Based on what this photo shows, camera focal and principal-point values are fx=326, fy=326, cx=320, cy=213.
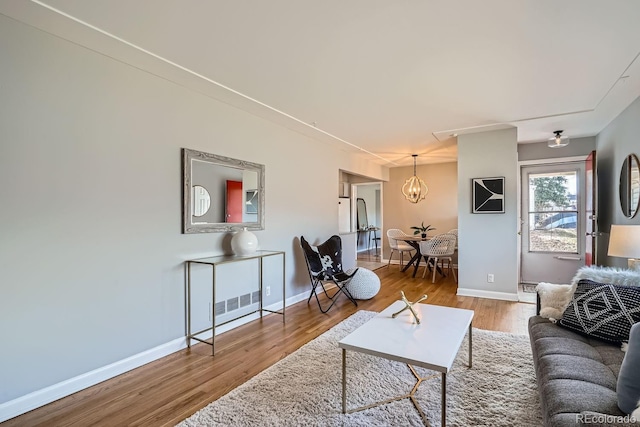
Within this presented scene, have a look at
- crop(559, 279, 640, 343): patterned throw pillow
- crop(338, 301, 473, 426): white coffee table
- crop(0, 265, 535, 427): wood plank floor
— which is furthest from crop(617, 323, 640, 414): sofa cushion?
crop(0, 265, 535, 427): wood plank floor

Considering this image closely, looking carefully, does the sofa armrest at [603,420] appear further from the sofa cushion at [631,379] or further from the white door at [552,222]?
the white door at [552,222]

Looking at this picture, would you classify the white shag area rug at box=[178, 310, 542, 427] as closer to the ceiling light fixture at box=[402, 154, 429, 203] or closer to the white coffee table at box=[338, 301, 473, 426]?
the white coffee table at box=[338, 301, 473, 426]

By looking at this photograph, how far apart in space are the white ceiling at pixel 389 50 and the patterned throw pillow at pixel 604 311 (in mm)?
1669

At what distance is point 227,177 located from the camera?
3.41 meters

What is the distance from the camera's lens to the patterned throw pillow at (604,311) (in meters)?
1.91

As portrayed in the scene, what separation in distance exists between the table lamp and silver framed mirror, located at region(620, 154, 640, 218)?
92 cm

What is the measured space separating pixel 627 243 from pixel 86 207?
4092 mm

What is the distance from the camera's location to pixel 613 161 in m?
4.05

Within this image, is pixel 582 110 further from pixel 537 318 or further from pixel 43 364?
pixel 43 364

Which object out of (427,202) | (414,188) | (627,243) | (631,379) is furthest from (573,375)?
(427,202)

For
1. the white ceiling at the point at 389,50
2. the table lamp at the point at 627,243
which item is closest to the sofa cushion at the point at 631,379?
the table lamp at the point at 627,243

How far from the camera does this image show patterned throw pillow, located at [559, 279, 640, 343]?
1912mm

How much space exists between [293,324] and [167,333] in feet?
4.16

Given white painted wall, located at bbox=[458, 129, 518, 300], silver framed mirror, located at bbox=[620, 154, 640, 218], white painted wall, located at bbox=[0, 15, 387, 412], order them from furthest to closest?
white painted wall, located at bbox=[458, 129, 518, 300], silver framed mirror, located at bbox=[620, 154, 640, 218], white painted wall, located at bbox=[0, 15, 387, 412]
